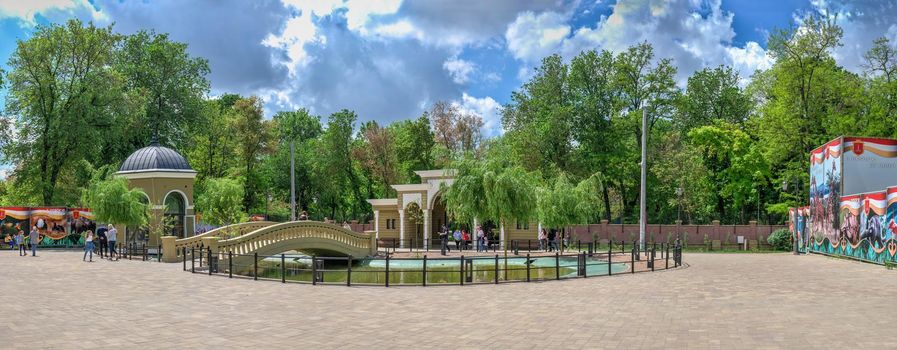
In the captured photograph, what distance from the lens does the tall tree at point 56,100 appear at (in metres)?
47.4

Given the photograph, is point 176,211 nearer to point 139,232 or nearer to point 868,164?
point 139,232

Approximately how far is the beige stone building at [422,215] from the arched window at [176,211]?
535 inches

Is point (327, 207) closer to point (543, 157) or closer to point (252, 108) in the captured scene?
point (252, 108)

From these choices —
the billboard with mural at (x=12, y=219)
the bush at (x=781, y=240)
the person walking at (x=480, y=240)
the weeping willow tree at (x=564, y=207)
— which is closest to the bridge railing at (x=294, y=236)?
the person walking at (x=480, y=240)

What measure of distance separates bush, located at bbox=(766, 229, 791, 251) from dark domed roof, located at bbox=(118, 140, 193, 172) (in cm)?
3579

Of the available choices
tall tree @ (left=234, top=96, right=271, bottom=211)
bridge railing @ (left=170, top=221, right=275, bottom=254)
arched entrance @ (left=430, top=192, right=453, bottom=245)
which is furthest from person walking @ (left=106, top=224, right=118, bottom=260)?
tall tree @ (left=234, top=96, right=271, bottom=211)

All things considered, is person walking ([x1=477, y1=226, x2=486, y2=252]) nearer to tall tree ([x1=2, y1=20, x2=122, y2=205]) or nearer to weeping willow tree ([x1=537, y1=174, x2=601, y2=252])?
weeping willow tree ([x1=537, y1=174, x2=601, y2=252])

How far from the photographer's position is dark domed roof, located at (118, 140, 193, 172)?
40.3m

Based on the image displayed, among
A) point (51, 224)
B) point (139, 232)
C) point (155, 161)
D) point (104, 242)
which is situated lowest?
point (104, 242)

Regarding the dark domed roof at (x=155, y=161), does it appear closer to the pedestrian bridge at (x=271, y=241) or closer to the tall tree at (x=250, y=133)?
the pedestrian bridge at (x=271, y=241)

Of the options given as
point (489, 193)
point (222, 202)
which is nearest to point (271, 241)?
point (489, 193)

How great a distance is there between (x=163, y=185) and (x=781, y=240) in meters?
37.2

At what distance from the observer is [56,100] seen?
4891 cm

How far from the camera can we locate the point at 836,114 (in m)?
45.8
